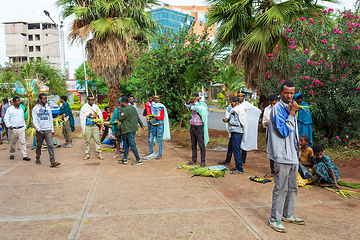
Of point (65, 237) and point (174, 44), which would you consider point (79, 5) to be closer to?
point (174, 44)

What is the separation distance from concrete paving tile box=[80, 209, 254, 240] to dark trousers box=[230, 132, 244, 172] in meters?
2.32

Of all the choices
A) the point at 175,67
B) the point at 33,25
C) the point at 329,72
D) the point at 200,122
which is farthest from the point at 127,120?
the point at 33,25

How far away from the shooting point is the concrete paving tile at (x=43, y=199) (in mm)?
4289

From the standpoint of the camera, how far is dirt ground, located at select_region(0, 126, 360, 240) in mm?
3602

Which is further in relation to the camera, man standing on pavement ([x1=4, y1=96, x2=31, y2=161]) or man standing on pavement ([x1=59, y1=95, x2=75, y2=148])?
man standing on pavement ([x1=59, y1=95, x2=75, y2=148])

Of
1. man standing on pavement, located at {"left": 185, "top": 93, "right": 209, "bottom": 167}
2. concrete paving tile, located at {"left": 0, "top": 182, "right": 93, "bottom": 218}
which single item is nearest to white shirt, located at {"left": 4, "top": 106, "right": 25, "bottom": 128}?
concrete paving tile, located at {"left": 0, "top": 182, "right": 93, "bottom": 218}

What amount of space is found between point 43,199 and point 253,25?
8938mm

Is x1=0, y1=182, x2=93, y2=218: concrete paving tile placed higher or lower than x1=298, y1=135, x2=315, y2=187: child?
lower

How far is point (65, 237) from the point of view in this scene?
3.47m

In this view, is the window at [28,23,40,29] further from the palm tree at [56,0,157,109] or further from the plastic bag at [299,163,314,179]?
the plastic bag at [299,163,314,179]

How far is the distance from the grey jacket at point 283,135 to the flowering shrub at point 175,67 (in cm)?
932

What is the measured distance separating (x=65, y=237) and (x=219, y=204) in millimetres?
2336

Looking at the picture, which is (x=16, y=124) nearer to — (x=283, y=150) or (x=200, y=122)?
(x=200, y=122)

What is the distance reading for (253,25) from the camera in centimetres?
1029
